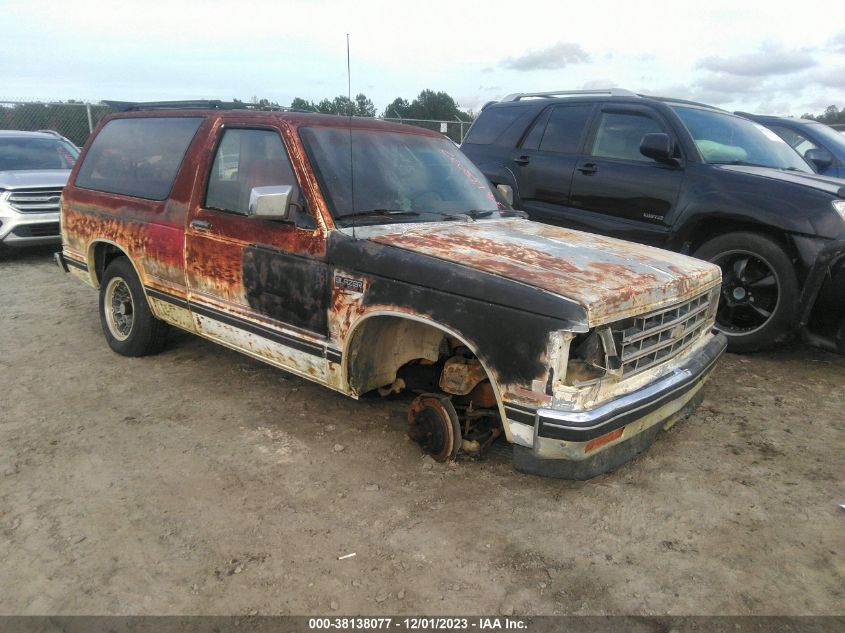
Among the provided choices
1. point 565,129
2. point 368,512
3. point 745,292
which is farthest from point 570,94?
point 368,512

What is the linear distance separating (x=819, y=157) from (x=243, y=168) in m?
6.91

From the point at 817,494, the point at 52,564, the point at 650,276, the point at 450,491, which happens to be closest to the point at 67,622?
the point at 52,564

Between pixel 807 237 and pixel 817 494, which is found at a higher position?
pixel 807 237

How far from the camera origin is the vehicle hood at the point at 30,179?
8453mm

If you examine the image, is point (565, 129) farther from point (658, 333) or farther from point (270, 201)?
point (270, 201)

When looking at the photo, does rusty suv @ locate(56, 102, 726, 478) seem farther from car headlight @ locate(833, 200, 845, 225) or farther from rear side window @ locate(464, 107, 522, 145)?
rear side window @ locate(464, 107, 522, 145)

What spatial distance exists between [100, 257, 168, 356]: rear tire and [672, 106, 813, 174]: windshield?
4.64 metres

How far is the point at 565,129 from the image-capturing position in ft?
20.6

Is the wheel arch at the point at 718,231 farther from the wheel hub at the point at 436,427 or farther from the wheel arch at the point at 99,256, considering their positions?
the wheel arch at the point at 99,256

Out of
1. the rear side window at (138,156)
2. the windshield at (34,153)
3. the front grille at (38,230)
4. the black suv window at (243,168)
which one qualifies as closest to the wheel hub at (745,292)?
the black suv window at (243,168)

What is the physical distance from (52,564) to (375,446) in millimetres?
1629

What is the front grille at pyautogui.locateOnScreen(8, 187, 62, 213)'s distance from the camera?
331 inches

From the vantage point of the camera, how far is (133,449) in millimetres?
3537

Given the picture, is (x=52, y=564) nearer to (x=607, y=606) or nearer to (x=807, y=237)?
(x=607, y=606)
